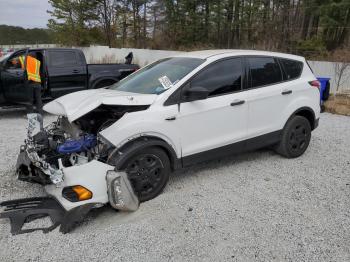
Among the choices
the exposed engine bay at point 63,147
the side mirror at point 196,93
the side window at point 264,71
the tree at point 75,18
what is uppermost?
the tree at point 75,18

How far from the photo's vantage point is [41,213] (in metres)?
3.30

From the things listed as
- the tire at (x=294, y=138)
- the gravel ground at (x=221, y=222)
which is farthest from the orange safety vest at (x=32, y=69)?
the tire at (x=294, y=138)

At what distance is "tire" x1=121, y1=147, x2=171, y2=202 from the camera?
347 centimetres

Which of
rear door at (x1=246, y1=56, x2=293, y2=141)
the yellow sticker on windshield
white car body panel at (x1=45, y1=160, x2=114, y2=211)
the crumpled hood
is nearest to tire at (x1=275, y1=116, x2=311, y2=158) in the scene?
rear door at (x1=246, y1=56, x2=293, y2=141)

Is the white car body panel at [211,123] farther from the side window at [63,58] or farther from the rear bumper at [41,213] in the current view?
the side window at [63,58]

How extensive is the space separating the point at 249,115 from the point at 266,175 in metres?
0.91

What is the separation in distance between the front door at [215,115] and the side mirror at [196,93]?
53 mm

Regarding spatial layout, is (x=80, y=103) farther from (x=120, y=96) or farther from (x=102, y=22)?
(x=102, y=22)

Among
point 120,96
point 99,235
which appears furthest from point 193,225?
point 120,96

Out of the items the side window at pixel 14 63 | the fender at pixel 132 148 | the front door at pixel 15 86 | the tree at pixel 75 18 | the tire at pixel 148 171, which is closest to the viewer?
the fender at pixel 132 148

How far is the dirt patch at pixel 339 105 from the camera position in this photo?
28.9ft

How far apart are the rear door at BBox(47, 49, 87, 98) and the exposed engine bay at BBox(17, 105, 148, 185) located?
430 cm

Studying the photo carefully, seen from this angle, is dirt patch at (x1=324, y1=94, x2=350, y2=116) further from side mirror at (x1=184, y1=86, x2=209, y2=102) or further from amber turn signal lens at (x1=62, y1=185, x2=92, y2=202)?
amber turn signal lens at (x1=62, y1=185, x2=92, y2=202)

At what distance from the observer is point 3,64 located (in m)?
7.87
